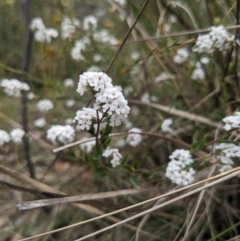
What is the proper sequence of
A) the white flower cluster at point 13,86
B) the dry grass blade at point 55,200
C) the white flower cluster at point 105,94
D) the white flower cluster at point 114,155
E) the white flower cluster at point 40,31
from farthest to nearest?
the white flower cluster at point 40,31, the white flower cluster at point 13,86, the white flower cluster at point 114,155, the dry grass blade at point 55,200, the white flower cluster at point 105,94

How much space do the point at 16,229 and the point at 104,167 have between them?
0.92 feet

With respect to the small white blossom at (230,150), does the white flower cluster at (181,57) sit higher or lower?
higher

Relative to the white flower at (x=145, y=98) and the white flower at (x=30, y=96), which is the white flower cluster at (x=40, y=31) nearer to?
the white flower at (x=30, y=96)

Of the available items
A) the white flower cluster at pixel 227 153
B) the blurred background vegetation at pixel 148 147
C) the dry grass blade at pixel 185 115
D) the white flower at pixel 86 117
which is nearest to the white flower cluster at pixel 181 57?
the blurred background vegetation at pixel 148 147

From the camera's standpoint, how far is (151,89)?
126 cm

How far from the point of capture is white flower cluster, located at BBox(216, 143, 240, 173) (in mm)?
772

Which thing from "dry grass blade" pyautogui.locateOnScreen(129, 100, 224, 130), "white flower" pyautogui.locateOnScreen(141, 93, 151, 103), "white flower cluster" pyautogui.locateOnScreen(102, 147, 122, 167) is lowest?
"white flower cluster" pyautogui.locateOnScreen(102, 147, 122, 167)

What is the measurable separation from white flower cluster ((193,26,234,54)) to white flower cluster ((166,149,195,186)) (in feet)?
0.67

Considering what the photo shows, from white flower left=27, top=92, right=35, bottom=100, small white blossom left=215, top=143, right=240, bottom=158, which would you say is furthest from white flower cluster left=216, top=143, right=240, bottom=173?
white flower left=27, top=92, right=35, bottom=100

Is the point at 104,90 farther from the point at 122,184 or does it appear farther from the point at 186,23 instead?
the point at 186,23

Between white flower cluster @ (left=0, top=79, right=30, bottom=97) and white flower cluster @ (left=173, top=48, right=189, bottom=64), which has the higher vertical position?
white flower cluster @ (left=173, top=48, right=189, bottom=64)

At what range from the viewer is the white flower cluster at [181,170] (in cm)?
79

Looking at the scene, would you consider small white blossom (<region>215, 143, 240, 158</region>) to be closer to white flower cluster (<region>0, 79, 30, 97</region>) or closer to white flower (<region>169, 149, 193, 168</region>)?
white flower (<region>169, 149, 193, 168</region>)

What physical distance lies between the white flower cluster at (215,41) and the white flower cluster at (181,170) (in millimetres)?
205
